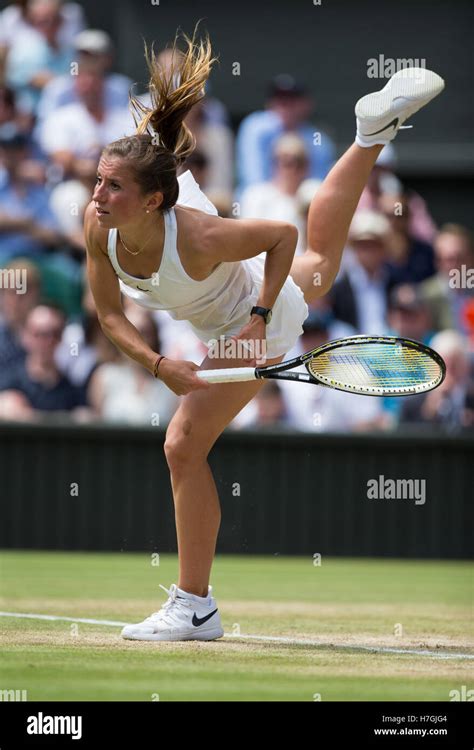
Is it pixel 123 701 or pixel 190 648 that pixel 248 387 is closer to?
pixel 190 648

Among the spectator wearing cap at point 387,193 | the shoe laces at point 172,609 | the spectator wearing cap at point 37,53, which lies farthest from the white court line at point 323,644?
the spectator wearing cap at point 37,53

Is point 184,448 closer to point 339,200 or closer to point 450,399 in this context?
point 339,200

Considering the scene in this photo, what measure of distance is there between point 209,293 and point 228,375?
54cm

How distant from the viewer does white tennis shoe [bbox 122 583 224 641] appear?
18.3 ft

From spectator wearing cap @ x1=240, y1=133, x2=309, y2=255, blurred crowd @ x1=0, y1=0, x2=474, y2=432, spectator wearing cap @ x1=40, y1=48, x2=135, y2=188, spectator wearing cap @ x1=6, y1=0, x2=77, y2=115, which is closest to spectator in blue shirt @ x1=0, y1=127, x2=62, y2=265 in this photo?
blurred crowd @ x1=0, y1=0, x2=474, y2=432

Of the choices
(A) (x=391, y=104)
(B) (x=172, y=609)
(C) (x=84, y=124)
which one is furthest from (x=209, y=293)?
(C) (x=84, y=124)

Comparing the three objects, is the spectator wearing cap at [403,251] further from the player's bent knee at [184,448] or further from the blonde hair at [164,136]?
the player's bent knee at [184,448]

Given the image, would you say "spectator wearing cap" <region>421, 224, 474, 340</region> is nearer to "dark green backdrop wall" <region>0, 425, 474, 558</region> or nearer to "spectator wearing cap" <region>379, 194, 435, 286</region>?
"spectator wearing cap" <region>379, 194, 435, 286</region>

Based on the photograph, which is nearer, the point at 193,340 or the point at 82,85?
the point at 193,340

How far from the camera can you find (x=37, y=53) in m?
11.9

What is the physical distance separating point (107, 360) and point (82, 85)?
7.92 feet

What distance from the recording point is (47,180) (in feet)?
36.7

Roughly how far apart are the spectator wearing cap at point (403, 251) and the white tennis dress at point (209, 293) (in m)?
4.82

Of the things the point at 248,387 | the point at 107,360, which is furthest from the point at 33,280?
the point at 248,387
